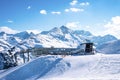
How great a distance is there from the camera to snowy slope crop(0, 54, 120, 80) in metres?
27.5

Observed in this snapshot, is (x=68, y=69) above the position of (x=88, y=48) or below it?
below

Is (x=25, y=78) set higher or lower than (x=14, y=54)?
lower

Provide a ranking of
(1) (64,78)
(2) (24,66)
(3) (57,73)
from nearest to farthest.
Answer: (1) (64,78), (3) (57,73), (2) (24,66)

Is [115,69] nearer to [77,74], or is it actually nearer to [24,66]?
[77,74]

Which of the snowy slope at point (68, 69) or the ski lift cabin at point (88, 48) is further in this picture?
the ski lift cabin at point (88, 48)

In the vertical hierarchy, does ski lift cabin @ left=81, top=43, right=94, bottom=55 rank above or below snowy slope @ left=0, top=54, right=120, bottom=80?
above

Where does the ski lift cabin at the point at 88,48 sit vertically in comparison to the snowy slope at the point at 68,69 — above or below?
above

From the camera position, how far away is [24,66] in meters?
34.0

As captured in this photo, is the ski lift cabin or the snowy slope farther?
the ski lift cabin

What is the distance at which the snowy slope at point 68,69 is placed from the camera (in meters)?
27.5

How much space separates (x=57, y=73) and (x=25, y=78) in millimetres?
3753

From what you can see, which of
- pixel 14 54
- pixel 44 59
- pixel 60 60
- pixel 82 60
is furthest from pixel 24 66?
pixel 14 54

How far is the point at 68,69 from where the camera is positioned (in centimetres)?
3027

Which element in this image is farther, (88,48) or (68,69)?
(88,48)
